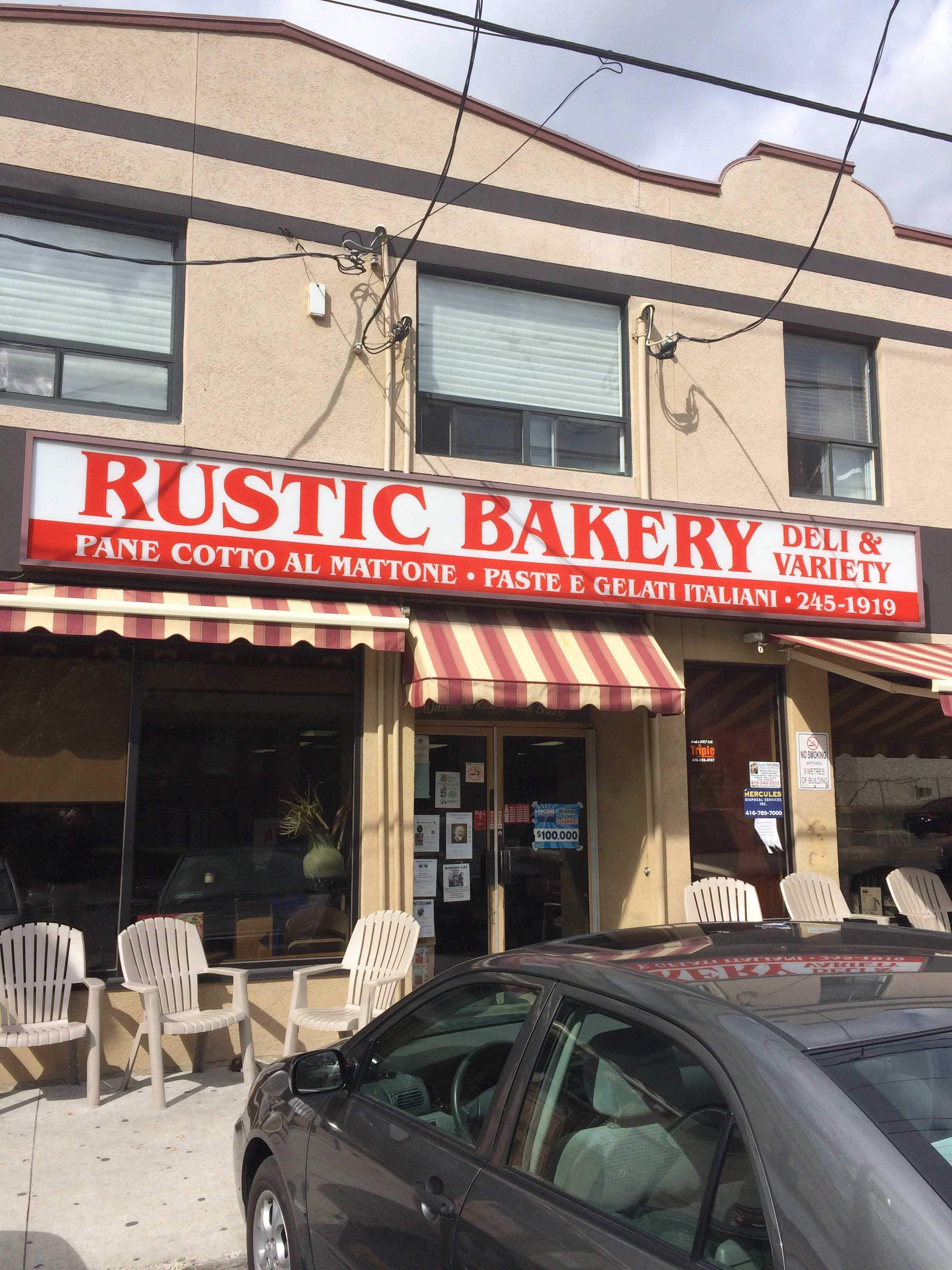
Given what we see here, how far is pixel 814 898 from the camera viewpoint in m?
8.71

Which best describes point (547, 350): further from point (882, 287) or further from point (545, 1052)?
point (545, 1052)

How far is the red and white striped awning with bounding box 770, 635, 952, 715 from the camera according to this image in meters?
8.21

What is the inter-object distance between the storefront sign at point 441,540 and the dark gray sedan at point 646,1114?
455cm

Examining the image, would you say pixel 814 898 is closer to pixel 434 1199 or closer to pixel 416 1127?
pixel 416 1127

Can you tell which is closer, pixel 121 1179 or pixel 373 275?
pixel 121 1179

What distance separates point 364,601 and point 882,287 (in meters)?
6.10

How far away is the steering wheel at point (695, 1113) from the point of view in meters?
2.15

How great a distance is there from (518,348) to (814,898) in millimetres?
5148

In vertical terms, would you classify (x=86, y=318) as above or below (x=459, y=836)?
above

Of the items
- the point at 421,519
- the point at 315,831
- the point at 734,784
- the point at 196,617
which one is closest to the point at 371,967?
the point at 315,831

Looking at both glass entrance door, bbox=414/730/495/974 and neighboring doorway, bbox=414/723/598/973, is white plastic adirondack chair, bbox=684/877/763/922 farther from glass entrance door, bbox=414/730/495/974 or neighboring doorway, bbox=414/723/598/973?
glass entrance door, bbox=414/730/495/974

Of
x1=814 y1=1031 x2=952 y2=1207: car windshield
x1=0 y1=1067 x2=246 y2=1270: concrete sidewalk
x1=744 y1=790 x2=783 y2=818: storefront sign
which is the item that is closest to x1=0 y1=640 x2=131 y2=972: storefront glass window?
x1=0 y1=1067 x2=246 y2=1270: concrete sidewalk

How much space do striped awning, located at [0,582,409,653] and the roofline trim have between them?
4.18 m

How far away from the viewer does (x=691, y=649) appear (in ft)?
29.5
